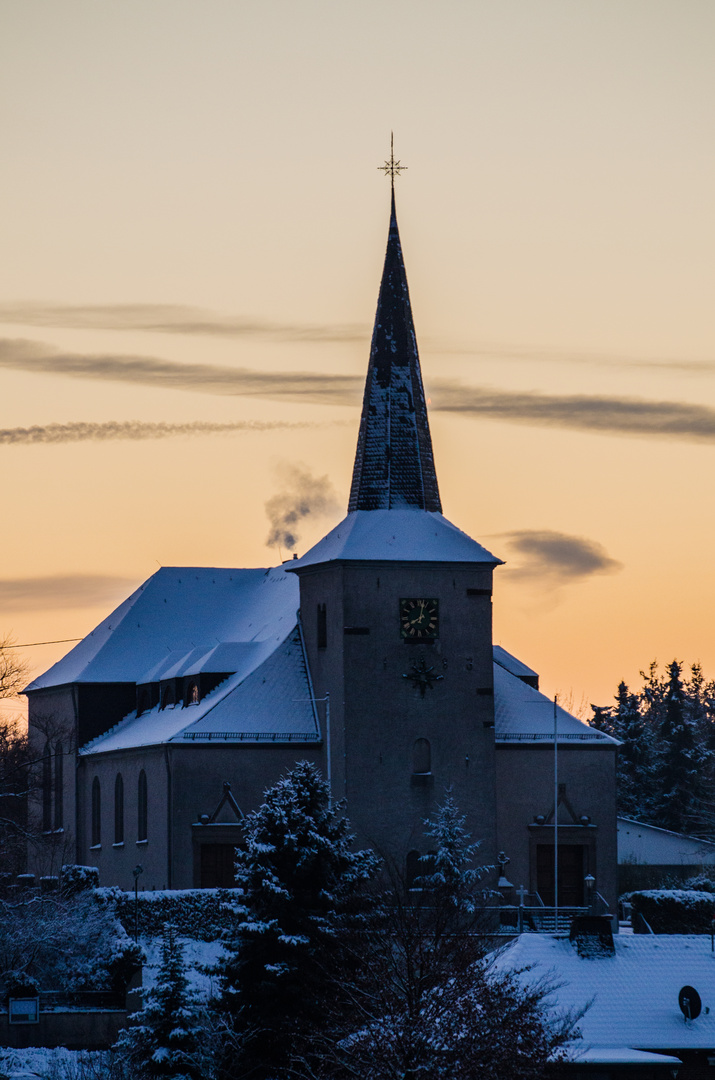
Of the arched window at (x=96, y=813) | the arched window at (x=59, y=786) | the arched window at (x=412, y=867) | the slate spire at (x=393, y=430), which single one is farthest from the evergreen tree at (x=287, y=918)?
the arched window at (x=59, y=786)

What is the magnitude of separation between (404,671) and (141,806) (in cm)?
1142

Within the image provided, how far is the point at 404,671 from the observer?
72.3m

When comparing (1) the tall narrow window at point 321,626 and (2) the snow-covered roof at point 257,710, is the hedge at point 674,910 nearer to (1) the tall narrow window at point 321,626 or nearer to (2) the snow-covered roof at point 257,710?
(2) the snow-covered roof at point 257,710

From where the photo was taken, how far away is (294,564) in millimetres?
76562

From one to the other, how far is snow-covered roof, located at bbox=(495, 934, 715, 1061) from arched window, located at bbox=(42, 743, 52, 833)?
122 feet

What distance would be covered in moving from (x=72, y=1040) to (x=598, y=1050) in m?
15.5

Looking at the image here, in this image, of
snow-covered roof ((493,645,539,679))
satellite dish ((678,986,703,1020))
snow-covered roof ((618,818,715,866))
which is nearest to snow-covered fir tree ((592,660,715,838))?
snow-covered roof ((618,818,715,866))

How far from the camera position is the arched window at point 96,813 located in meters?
83.4

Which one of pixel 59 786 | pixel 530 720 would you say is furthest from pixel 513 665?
pixel 59 786

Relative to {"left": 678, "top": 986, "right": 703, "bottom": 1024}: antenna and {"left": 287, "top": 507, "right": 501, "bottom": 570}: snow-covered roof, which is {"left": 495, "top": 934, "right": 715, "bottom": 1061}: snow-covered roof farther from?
{"left": 287, "top": 507, "right": 501, "bottom": 570}: snow-covered roof

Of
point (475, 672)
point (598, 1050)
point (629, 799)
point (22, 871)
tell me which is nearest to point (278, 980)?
point (598, 1050)

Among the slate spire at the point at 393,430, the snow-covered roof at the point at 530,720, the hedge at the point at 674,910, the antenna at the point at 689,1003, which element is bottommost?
the antenna at the point at 689,1003

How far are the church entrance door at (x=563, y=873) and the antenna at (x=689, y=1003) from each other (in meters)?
20.6

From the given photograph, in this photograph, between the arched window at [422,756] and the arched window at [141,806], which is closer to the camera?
the arched window at [422,756]
